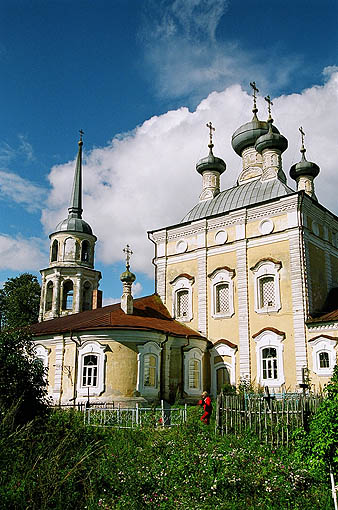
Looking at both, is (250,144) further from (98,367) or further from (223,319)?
(98,367)

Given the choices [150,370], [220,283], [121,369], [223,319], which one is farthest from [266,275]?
[121,369]

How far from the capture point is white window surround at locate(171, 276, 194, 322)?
23.8 meters

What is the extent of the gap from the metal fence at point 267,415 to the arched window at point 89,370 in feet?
27.7

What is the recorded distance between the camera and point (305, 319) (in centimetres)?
1928

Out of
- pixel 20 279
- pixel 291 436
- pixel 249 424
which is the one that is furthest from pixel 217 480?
pixel 20 279

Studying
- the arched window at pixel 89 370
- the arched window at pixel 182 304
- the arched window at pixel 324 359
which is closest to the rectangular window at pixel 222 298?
the arched window at pixel 182 304

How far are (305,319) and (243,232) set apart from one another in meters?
5.22

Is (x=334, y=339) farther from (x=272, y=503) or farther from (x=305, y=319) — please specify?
(x=272, y=503)

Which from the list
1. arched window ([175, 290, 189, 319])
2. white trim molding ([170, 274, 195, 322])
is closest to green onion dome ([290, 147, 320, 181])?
white trim molding ([170, 274, 195, 322])

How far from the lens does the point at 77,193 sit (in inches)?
1410

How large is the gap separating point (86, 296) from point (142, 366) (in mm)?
14118

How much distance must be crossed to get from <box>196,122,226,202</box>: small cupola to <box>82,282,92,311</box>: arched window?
10.1 m

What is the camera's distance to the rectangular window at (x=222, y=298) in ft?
73.9

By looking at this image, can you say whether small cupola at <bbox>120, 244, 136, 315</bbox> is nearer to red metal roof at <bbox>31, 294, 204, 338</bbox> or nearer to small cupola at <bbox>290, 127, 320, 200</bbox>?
red metal roof at <bbox>31, 294, 204, 338</bbox>
